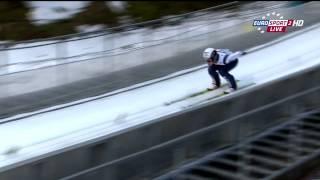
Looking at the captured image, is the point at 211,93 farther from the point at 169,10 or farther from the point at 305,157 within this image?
the point at 169,10

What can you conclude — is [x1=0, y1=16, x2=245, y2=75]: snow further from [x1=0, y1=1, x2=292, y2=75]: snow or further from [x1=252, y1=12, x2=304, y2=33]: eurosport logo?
[x1=252, y1=12, x2=304, y2=33]: eurosport logo

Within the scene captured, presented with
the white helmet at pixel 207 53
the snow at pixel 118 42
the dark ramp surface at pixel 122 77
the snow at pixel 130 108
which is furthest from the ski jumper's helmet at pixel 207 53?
the snow at pixel 118 42

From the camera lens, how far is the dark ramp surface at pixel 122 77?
950cm

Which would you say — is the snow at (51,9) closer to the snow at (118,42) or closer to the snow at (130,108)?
the snow at (118,42)

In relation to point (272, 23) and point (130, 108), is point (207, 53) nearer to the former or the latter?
point (272, 23)

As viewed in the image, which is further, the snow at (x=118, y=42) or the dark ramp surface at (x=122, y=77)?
the snow at (x=118, y=42)

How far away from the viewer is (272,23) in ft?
30.3

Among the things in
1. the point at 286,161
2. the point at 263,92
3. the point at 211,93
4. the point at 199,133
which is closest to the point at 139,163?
the point at 199,133

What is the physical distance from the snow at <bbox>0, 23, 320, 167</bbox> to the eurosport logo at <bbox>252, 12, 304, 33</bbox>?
1010 mm

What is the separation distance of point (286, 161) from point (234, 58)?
10.1 feet

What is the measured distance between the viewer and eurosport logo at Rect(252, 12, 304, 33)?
9.18m

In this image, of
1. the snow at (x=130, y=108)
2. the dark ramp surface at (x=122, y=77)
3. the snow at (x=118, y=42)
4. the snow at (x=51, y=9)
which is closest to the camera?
the snow at (x=130, y=108)

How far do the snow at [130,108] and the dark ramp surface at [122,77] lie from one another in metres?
0.22

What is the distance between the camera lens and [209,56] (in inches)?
404
